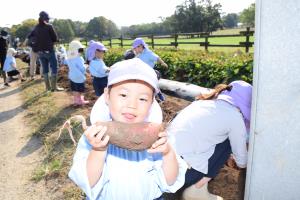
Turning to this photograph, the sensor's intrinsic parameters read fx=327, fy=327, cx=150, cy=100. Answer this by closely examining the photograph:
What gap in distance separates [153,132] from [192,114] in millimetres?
1184

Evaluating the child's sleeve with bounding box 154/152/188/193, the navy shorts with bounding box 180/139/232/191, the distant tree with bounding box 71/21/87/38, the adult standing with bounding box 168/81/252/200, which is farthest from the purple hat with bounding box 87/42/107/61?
the distant tree with bounding box 71/21/87/38

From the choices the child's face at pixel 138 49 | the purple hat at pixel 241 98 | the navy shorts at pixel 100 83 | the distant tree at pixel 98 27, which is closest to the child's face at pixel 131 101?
the purple hat at pixel 241 98

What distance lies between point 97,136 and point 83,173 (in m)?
0.28

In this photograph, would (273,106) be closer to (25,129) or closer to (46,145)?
(46,145)

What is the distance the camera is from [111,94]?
151 centimetres

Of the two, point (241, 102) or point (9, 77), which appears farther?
point (9, 77)

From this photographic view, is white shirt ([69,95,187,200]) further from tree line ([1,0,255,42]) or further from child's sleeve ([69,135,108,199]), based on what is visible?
tree line ([1,0,255,42])

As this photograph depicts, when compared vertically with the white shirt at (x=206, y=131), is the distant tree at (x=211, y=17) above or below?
above

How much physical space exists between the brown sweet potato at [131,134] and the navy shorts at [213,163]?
133 centimetres

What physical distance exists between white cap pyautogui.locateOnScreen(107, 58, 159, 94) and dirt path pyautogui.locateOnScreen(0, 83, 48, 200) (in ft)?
7.52

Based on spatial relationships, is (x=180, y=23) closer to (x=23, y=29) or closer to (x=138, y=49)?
(x=23, y=29)

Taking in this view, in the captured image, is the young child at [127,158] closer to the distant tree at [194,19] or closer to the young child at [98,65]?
the young child at [98,65]

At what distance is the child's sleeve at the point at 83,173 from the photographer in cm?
152

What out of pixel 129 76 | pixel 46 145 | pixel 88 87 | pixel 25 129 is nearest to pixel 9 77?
pixel 88 87
